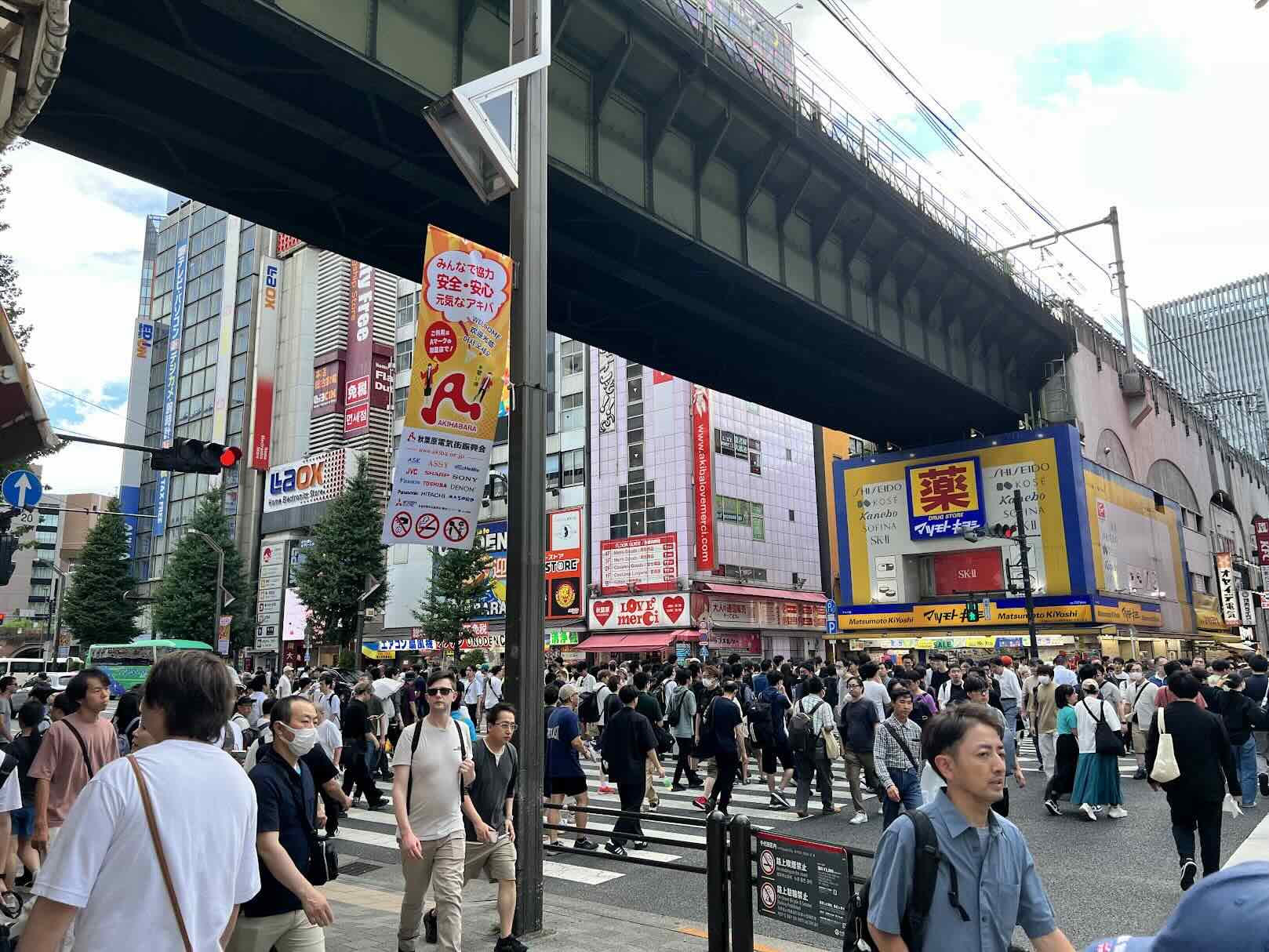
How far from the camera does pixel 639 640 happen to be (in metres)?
45.2

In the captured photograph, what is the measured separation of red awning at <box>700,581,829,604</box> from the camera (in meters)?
46.0

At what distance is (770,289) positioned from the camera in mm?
21000

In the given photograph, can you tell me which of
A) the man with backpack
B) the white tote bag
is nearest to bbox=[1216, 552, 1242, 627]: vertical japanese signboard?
the man with backpack

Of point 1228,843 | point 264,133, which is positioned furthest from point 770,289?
point 1228,843

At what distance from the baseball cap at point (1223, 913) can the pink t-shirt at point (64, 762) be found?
761 centimetres

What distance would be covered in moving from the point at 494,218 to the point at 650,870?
12657 mm

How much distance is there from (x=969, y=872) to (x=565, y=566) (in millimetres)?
47824

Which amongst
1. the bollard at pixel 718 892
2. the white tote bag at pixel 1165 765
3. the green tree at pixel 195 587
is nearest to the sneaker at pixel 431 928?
the bollard at pixel 718 892

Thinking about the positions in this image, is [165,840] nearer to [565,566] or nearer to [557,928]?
[557,928]

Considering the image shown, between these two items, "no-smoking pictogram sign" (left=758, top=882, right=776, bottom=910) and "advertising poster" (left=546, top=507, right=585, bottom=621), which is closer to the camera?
"no-smoking pictogram sign" (left=758, top=882, right=776, bottom=910)

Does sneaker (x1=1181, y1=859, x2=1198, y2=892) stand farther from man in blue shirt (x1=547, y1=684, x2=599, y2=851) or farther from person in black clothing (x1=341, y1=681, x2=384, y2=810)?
person in black clothing (x1=341, y1=681, x2=384, y2=810)

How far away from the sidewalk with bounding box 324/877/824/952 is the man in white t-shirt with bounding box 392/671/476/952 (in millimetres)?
702

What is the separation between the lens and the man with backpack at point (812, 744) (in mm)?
12320

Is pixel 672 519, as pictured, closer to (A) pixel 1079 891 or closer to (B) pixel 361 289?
(B) pixel 361 289
